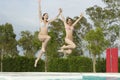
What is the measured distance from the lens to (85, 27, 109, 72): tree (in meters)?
25.7

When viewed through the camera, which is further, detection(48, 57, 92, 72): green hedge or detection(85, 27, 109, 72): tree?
detection(85, 27, 109, 72): tree

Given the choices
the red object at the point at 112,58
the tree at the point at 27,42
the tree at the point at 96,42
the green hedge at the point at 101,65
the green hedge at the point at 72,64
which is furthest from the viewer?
the tree at the point at 27,42

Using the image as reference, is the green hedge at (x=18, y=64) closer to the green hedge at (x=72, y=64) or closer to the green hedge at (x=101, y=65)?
the green hedge at (x=72, y=64)

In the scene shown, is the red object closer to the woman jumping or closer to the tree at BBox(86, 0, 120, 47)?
the woman jumping

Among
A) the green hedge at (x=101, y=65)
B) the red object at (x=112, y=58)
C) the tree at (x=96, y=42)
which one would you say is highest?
the tree at (x=96, y=42)

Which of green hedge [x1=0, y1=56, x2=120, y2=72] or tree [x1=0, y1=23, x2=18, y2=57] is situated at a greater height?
tree [x1=0, y1=23, x2=18, y2=57]

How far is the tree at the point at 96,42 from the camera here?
84.4 ft

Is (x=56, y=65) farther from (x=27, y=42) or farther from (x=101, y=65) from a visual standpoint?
(x=27, y=42)

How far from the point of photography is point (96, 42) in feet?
87.8

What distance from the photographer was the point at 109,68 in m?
16.5

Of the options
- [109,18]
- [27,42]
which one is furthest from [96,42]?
[27,42]

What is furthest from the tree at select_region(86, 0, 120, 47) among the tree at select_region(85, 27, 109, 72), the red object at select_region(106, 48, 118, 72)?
the red object at select_region(106, 48, 118, 72)

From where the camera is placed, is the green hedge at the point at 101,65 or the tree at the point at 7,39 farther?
the tree at the point at 7,39

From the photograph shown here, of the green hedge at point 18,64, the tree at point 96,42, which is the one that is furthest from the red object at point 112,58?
the tree at point 96,42
